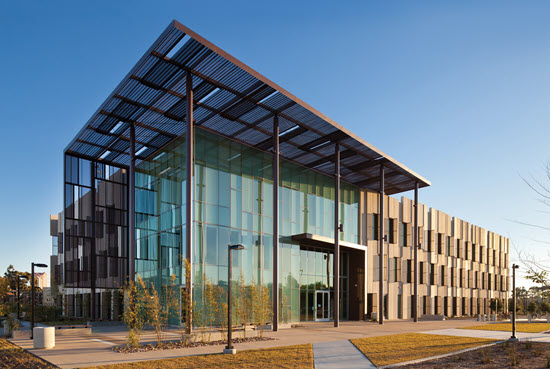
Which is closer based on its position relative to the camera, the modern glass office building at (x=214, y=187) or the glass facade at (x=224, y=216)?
the modern glass office building at (x=214, y=187)

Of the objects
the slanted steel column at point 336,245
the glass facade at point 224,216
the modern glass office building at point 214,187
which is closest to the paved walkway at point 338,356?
the modern glass office building at point 214,187

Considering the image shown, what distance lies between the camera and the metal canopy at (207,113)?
2111 centimetres

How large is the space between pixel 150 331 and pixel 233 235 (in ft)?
23.7

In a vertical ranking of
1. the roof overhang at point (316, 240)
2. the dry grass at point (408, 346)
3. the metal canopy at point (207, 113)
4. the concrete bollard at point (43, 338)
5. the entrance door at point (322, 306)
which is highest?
the metal canopy at point (207, 113)

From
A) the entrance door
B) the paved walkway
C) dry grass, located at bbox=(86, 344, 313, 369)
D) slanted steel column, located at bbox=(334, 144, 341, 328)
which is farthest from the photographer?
the entrance door

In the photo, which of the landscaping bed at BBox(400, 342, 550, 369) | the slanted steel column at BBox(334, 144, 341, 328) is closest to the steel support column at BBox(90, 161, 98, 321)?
the slanted steel column at BBox(334, 144, 341, 328)

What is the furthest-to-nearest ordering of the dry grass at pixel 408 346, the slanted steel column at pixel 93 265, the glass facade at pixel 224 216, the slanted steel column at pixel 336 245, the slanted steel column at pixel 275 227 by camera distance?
1. the slanted steel column at pixel 93 265
2. the slanted steel column at pixel 336 245
3. the glass facade at pixel 224 216
4. the slanted steel column at pixel 275 227
5. the dry grass at pixel 408 346

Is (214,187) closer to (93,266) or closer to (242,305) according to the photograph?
(242,305)

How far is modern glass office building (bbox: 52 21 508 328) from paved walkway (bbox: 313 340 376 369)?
680cm

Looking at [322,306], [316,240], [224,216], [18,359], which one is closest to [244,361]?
[18,359]

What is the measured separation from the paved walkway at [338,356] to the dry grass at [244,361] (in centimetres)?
38

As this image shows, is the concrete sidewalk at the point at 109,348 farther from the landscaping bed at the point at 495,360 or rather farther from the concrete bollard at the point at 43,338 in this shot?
the landscaping bed at the point at 495,360

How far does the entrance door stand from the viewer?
35.6 meters

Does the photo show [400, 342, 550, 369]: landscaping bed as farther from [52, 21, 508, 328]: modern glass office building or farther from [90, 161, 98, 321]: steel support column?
[90, 161, 98, 321]: steel support column
